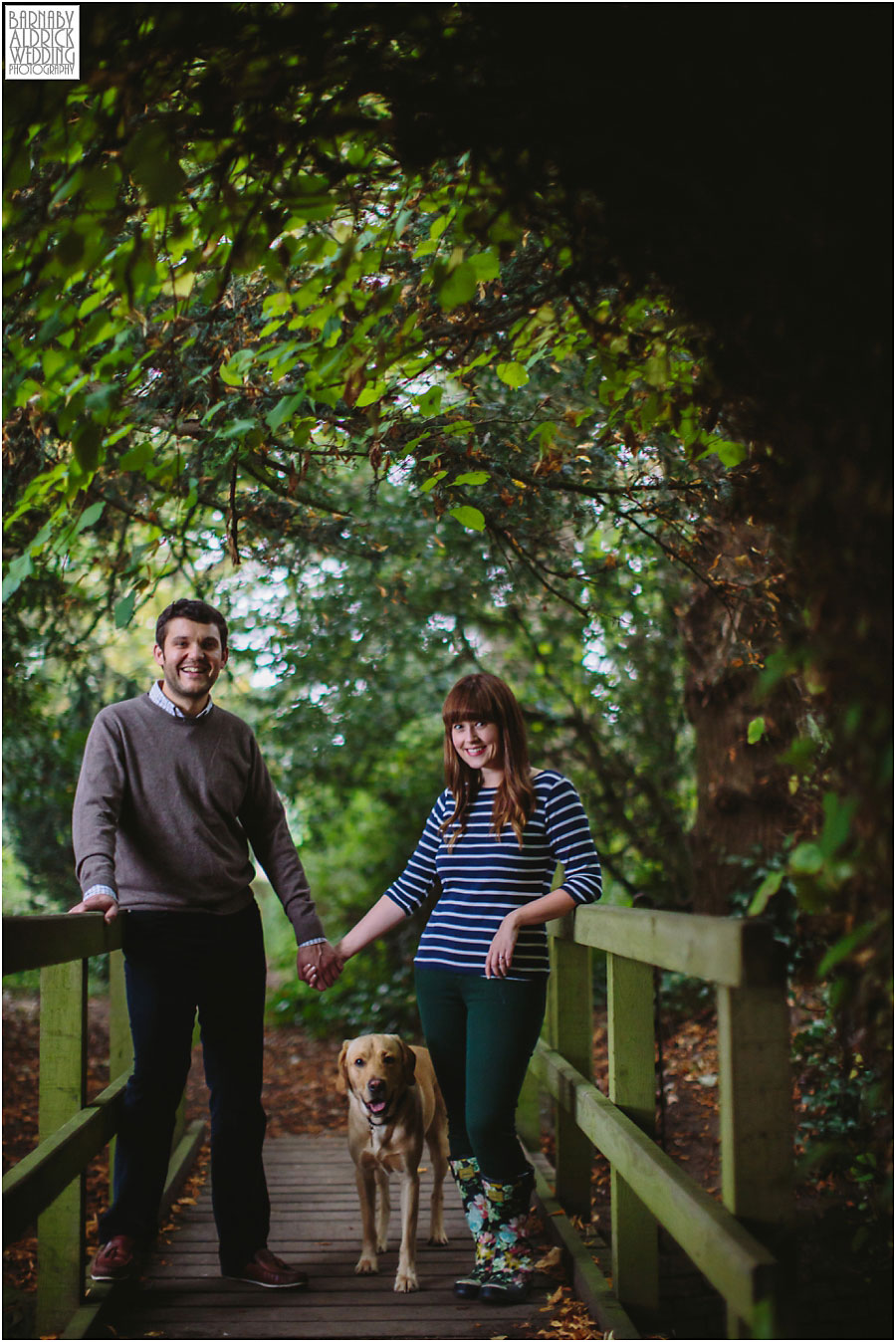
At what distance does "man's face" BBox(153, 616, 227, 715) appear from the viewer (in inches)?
136

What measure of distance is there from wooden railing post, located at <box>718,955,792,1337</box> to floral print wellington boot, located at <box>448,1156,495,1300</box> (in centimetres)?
153

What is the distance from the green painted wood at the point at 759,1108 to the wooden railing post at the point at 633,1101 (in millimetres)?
966

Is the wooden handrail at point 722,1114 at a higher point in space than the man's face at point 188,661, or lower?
lower

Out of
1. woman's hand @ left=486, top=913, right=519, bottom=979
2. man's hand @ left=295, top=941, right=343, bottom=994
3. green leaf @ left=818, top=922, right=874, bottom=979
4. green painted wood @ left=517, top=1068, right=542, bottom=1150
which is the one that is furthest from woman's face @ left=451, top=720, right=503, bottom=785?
green painted wood @ left=517, top=1068, right=542, bottom=1150

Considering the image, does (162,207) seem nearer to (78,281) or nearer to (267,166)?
(267,166)

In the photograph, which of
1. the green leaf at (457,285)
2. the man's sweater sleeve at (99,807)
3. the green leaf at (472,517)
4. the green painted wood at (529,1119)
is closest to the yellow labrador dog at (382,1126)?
the man's sweater sleeve at (99,807)

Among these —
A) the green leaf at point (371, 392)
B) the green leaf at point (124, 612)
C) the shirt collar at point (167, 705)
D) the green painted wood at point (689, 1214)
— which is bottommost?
the green painted wood at point (689, 1214)

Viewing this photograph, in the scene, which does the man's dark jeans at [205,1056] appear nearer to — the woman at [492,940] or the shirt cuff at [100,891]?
the shirt cuff at [100,891]

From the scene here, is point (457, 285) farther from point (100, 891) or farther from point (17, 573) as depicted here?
point (100, 891)

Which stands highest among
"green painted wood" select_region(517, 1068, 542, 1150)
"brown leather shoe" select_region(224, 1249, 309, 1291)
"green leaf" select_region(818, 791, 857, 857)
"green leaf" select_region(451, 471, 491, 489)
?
"green leaf" select_region(451, 471, 491, 489)

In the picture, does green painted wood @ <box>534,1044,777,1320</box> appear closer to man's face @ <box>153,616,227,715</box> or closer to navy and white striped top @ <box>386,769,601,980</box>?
navy and white striped top @ <box>386,769,601,980</box>

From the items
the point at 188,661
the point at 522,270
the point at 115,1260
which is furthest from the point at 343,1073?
the point at 522,270

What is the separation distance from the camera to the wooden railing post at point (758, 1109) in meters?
1.82

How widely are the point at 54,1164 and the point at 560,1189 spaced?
2053mm
